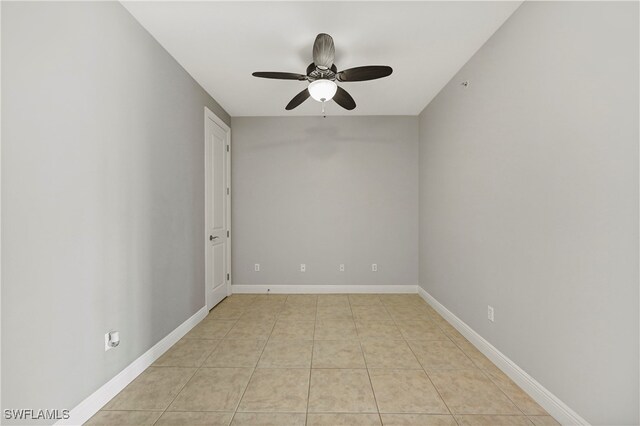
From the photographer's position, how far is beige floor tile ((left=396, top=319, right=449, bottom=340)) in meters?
2.96

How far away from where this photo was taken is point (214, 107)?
12.9 feet

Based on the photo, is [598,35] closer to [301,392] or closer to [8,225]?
[301,392]

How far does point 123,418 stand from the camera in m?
1.77

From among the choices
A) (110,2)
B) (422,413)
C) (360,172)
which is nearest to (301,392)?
(422,413)

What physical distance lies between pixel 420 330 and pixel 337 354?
41.9 inches

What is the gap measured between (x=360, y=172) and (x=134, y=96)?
123 inches

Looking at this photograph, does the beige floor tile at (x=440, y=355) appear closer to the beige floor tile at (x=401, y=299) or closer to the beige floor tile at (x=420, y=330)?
the beige floor tile at (x=420, y=330)

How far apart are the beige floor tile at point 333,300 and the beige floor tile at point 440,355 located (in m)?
1.37

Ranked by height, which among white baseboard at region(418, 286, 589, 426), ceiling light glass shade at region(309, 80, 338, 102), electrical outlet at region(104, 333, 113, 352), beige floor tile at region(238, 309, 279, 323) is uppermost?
ceiling light glass shade at region(309, 80, 338, 102)

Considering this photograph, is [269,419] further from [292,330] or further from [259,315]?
[259,315]

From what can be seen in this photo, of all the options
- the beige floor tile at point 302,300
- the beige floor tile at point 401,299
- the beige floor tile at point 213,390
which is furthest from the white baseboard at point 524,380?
the beige floor tile at point 213,390

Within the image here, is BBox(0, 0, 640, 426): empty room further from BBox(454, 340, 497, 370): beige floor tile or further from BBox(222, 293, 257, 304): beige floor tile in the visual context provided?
BBox(222, 293, 257, 304): beige floor tile

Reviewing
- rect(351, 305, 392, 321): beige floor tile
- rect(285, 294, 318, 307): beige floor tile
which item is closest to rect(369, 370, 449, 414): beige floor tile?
rect(351, 305, 392, 321): beige floor tile

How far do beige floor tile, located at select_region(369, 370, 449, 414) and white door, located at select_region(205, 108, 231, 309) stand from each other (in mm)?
2372
